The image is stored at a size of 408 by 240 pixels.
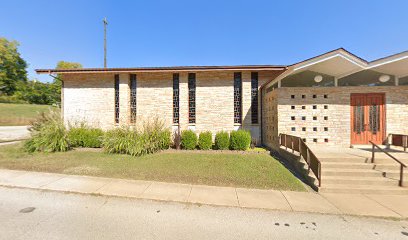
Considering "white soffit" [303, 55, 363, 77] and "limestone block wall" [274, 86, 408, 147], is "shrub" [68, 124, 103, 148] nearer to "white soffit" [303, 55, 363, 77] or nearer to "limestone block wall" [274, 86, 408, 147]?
"limestone block wall" [274, 86, 408, 147]

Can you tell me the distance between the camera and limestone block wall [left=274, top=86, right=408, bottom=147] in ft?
25.3

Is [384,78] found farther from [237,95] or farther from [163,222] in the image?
[163,222]

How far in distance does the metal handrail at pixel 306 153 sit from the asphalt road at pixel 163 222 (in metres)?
1.55

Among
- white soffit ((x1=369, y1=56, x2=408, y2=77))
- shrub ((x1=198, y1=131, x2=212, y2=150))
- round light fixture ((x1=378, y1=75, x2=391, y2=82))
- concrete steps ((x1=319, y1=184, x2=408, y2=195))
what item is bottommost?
concrete steps ((x1=319, y1=184, x2=408, y2=195))

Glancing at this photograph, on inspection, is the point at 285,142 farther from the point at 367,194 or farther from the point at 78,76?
the point at 78,76

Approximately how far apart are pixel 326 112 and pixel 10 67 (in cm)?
6827

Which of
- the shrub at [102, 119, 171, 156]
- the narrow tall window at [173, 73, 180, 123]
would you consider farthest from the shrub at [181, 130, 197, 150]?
the narrow tall window at [173, 73, 180, 123]

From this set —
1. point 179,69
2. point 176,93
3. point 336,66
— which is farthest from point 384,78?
point 176,93

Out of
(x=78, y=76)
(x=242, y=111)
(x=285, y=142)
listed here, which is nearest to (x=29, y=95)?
(x=78, y=76)

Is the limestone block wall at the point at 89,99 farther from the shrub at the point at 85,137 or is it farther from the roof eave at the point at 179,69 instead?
the shrub at the point at 85,137

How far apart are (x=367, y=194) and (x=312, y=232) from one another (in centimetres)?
304

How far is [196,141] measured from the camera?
9047 mm

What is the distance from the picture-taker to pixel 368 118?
7758mm

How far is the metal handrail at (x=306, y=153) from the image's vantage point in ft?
15.2
